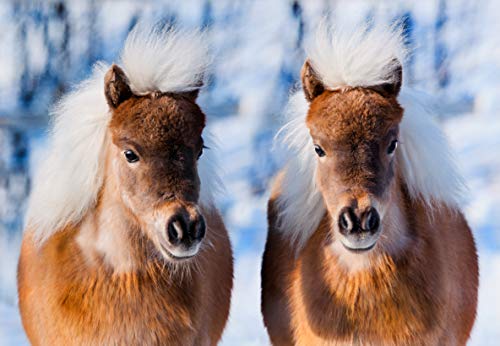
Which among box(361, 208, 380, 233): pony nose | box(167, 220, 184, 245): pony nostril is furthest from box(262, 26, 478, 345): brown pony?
box(167, 220, 184, 245): pony nostril

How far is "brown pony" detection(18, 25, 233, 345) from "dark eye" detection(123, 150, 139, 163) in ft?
0.03

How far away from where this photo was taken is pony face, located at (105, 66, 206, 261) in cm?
319

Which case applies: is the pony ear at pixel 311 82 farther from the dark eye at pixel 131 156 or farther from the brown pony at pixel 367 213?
the dark eye at pixel 131 156

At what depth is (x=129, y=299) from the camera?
3457 mm

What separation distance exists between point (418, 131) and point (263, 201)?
427 cm

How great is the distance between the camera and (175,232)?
3182mm

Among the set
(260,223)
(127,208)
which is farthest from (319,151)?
(260,223)

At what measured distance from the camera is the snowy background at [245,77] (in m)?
7.84

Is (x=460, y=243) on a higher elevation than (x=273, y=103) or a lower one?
higher

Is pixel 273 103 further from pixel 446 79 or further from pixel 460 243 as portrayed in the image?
pixel 460 243

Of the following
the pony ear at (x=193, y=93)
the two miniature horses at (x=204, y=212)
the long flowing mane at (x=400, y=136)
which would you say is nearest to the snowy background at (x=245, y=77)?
the long flowing mane at (x=400, y=136)

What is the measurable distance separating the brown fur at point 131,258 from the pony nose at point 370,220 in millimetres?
730

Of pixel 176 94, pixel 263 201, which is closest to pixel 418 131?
pixel 176 94

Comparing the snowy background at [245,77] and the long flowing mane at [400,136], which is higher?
the long flowing mane at [400,136]
